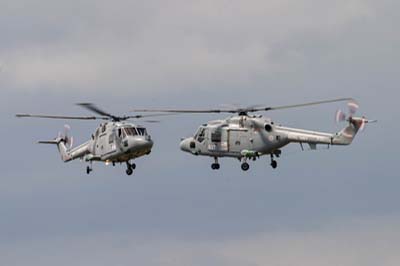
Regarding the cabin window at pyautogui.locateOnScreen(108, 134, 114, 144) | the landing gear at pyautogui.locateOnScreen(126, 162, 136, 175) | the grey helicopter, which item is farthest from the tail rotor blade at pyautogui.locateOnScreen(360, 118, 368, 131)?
the cabin window at pyautogui.locateOnScreen(108, 134, 114, 144)

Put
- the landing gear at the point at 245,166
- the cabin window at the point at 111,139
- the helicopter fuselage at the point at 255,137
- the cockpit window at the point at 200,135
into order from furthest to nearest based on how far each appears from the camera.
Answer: the cockpit window at the point at 200,135 < the cabin window at the point at 111,139 < the landing gear at the point at 245,166 < the helicopter fuselage at the point at 255,137

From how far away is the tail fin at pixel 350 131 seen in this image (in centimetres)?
13838

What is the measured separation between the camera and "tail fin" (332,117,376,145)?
138m

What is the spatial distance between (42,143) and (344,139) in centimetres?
3270

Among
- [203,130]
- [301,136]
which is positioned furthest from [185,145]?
[301,136]

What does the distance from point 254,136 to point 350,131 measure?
8.36m

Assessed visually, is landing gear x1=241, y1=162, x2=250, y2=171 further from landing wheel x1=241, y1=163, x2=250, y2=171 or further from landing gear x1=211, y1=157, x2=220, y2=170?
A: landing gear x1=211, y1=157, x2=220, y2=170

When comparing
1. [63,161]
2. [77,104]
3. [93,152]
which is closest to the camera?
[77,104]

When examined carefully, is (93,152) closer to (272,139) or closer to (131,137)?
(131,137)

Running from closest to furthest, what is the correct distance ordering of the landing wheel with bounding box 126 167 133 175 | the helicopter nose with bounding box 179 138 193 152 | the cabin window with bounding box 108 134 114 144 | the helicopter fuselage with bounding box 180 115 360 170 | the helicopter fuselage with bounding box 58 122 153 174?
1. the helicopter fuselage with bounding box 180 115 360 170
2. the helicopter fuselage with bounding box 58 122 153 174
3. the cabin window with bounding box 108 134 114 144
4. the landing wheel with bounding box 126 167 133 175
5. the helicopter nose with bounding box 179 138 193 152

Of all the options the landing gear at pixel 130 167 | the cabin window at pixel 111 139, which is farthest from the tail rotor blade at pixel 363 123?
the cabin window at pixel 111 139

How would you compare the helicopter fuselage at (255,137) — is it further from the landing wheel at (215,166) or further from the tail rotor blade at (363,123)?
the tail rotor blade at (363,123)

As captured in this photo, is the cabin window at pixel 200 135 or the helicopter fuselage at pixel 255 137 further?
the cabin window at pixel 200 135

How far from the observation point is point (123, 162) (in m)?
144
